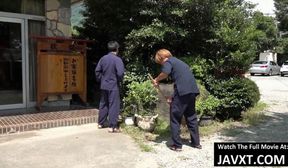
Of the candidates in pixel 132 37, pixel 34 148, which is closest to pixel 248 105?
pixel 132 37

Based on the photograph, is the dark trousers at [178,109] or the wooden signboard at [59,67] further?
the wooden signboard at [59,67]

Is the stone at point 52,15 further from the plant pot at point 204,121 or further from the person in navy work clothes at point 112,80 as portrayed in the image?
the plant pot at point 204,121

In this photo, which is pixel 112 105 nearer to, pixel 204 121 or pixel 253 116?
pixel 204 121

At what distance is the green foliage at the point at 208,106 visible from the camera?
8641mm

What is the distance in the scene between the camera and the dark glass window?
9.39 metres

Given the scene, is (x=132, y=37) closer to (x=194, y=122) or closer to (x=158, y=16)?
(x=158, y=16)

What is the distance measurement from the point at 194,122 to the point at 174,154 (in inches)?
27.7

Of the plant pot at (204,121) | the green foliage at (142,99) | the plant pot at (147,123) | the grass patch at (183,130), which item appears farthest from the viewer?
the plant pot at (204,121)

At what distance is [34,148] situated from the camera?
22.1 ft

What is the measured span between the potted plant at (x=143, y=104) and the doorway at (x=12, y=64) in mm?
2679

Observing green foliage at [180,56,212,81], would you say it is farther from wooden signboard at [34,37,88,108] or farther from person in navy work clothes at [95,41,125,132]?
wooden signboard at [34,37,88,108]

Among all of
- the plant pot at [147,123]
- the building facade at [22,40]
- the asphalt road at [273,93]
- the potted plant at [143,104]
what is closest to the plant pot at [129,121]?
the potted plant at [143,104]

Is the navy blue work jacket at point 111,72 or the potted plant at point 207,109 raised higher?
the navy blue work jacket at point 111,72

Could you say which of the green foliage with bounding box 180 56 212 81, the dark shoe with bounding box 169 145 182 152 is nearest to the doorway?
the green foliage with bounding box 180 56 212 81
